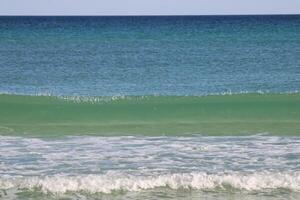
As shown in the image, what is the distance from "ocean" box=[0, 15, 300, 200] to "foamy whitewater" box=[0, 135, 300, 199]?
0.06 ft

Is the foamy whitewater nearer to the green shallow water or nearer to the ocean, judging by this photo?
the ocean

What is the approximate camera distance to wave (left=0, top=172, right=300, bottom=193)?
963 centimetres

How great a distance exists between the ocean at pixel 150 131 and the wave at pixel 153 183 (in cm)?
2

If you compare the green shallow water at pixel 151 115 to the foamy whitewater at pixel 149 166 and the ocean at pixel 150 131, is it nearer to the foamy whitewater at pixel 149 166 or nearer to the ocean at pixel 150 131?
the ocean at pixel 150 131

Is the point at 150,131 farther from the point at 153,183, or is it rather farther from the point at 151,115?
the point at 153,183

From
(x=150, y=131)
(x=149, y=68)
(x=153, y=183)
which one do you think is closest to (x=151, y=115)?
(x=150, y=131)

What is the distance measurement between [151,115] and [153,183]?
783cm

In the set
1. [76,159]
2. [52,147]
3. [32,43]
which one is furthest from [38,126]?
[32,43]

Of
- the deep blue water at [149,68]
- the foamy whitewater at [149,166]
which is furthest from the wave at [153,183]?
the deep blue water at [149,68]

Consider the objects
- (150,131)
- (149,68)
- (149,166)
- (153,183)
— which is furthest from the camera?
(149,68)

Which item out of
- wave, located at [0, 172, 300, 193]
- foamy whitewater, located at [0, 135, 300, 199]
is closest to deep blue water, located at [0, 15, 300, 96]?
foamy whitewater, located at [0, 135, 300, 199]

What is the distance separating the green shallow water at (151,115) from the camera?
49.0 feet

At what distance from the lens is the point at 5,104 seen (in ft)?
64.8

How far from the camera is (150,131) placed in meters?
14.7
